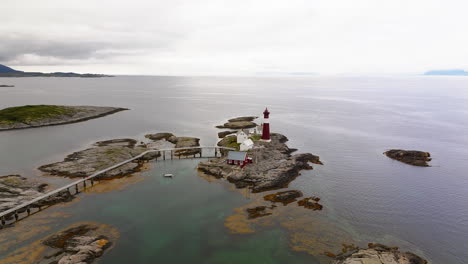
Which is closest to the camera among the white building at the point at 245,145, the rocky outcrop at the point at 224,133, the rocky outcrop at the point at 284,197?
the rocky outcrop at the point at 284,197

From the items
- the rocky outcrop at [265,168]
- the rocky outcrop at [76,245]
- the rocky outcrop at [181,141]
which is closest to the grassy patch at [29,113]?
the rocky outcrop at [181,141]

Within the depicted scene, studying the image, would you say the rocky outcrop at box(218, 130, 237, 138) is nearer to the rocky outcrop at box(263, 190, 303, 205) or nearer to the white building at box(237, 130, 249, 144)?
the white building at box(237, 130, 249, 144)

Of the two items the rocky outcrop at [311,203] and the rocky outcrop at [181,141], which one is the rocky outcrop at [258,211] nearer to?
the rocky outcrop at [311,203]

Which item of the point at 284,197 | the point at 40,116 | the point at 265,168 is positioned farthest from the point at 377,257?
the point at 40,116

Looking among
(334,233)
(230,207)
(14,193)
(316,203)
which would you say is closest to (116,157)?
(14,193)

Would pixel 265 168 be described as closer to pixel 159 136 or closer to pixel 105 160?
pixel 105 160
